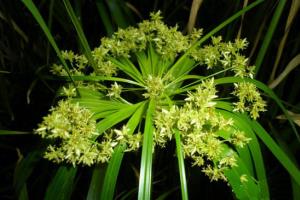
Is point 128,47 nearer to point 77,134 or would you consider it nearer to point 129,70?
point 129,70

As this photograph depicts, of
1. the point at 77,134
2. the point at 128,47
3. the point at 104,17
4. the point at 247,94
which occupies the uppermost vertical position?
the point at 104,17

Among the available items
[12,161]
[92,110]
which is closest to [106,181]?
Answer: [92,110]

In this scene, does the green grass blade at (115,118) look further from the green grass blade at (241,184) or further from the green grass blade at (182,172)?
the green grass blade at (241,184)

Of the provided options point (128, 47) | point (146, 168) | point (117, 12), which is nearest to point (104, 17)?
point (117, 12)

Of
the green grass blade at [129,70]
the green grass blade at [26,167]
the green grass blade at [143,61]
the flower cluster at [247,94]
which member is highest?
the green grass blade at [143,61]

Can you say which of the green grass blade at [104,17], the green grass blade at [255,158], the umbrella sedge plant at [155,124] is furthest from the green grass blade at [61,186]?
the green grass blade at [104,17]

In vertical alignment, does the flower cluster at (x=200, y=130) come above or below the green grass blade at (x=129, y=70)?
below

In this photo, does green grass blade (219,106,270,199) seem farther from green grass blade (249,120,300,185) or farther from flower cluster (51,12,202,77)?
flower cluster (51,12,202,77)

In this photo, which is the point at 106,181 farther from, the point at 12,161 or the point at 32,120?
the point at 12,161
